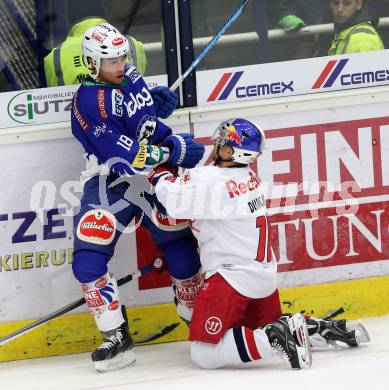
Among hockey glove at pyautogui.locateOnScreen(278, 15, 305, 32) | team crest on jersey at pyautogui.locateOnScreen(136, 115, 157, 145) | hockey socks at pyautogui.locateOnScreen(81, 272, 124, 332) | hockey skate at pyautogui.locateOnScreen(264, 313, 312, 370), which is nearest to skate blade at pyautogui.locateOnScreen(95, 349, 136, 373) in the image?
hockey socks at pyautogui.locateOnScreen(81, 272, 124, 332)

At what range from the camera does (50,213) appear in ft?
16.5

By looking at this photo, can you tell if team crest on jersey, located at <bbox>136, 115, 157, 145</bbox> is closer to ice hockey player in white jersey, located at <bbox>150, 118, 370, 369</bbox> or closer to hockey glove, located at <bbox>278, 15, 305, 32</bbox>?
ice hockey player in white jersey, located at <bbox>150, 118, 370, 369</bbox>

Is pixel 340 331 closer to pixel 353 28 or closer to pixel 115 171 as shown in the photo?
pixel 115 171

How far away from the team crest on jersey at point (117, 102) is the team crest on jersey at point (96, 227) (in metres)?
0.42

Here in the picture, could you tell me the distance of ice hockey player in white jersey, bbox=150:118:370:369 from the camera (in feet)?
15.0

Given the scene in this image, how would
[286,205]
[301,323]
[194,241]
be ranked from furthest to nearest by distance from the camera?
1. [286,205]
2. [194,241]
3. [301,323]

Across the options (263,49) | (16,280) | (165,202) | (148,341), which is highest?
(263,49)

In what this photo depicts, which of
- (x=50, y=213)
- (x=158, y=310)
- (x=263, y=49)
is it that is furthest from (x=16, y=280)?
(x=263, y=49)

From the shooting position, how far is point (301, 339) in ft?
14.6

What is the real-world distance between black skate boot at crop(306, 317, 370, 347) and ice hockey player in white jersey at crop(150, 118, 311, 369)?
0.26 meters

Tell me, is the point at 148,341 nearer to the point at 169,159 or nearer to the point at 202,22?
the point at 169,159

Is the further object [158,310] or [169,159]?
[158,310]

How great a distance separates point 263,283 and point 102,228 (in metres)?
0.71

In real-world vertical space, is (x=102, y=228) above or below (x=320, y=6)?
below
